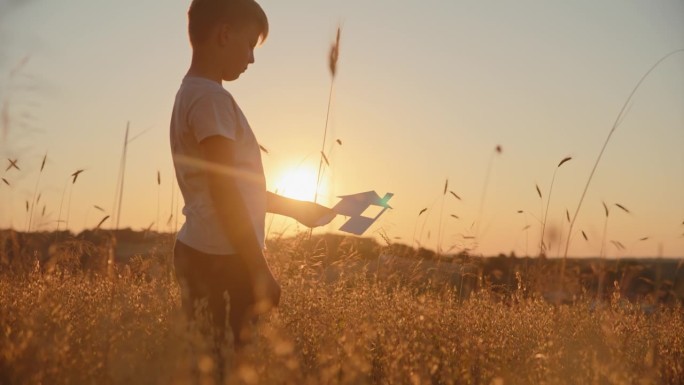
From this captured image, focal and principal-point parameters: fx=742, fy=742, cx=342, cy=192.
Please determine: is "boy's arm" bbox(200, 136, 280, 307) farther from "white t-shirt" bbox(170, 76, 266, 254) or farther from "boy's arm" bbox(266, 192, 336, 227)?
"boy's arm" bbox(266, 192, 336, 227)

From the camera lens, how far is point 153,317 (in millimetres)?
3752

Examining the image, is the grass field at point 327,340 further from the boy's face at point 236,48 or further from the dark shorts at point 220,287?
the boy's face at point 236,48

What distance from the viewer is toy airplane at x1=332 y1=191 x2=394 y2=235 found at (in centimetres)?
293

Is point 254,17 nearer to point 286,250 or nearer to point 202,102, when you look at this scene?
point 202,102

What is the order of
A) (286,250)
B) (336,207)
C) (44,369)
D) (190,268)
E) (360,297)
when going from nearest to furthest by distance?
1. (44,369)
2. (190,268)
3. (336,207)
4. (360,297)
5. (286,250)

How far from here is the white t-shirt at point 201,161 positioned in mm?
2592

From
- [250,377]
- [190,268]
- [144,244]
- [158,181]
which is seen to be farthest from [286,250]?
[144,244]

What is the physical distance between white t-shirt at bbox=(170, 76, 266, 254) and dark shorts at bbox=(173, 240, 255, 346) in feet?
0.13

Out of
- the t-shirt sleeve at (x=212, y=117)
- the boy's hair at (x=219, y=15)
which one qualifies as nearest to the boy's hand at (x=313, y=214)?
the t-shirt sleeve at (x=212, y=117)

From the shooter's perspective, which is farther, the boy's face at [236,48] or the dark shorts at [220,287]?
the boy's face at [236,48]

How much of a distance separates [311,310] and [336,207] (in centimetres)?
87

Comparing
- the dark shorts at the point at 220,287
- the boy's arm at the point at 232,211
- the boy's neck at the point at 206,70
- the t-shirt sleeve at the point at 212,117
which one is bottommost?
the dark shorts at the point at 220,287

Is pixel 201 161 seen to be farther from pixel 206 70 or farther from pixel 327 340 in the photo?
pixel 327 340

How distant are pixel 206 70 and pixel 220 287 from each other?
81cm
